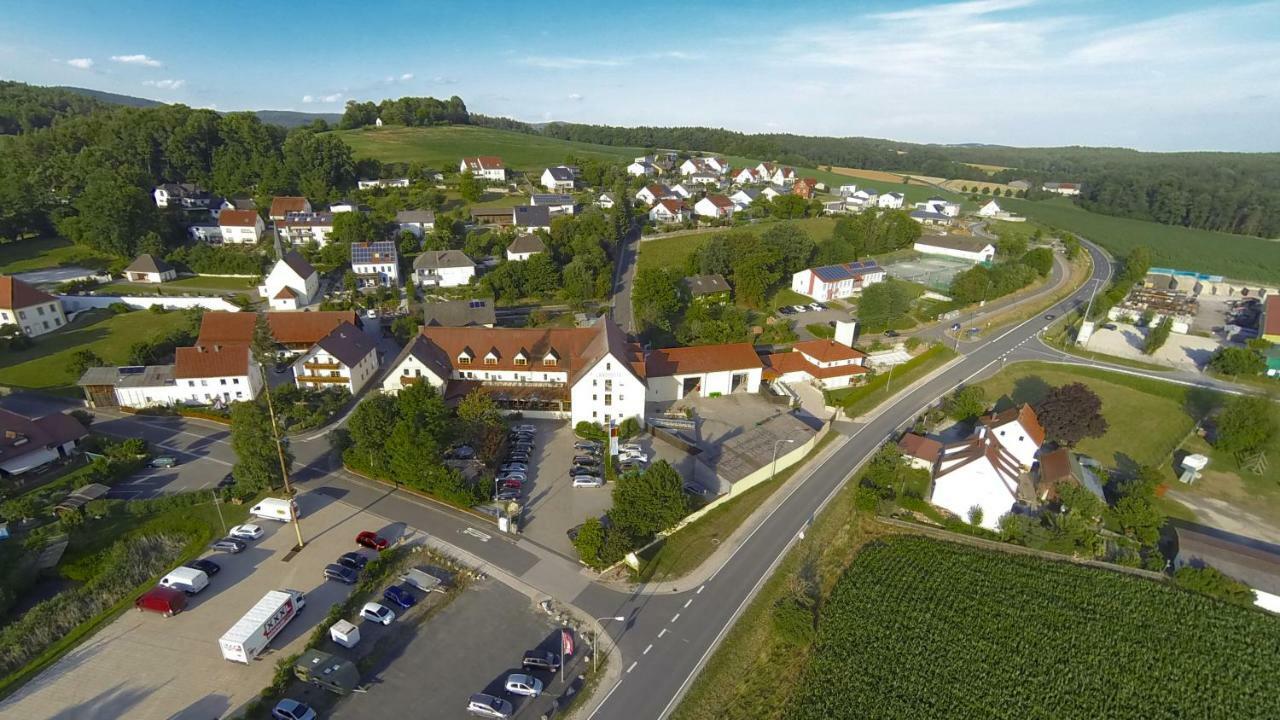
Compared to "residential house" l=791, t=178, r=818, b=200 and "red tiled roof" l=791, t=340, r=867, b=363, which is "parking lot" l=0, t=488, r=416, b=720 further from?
"residential house" l=791, t=178, r=818, b=200

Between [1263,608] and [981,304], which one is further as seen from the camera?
[981,304]

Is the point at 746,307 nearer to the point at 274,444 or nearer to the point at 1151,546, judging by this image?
the point at 1151,546

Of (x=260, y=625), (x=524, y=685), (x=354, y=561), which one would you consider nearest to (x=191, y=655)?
(x=260, y=625)

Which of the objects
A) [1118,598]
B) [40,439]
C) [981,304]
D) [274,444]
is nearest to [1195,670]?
[1118,598]

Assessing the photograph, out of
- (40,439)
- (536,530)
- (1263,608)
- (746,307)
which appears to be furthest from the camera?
(746,307)

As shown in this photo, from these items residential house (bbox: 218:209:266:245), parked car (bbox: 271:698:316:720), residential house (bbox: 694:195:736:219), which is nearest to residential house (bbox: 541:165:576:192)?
residential house (bbox: 694:195:736:219)

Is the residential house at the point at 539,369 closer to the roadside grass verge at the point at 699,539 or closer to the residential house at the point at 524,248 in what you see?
the roadside grass verge at the point at 699,539
